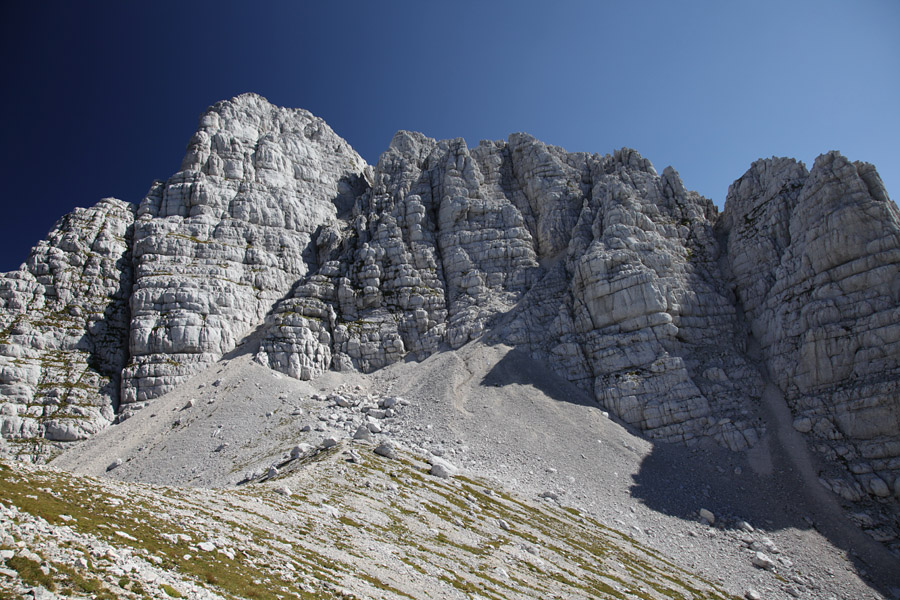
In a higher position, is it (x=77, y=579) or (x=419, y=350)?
(x=419, y=350)

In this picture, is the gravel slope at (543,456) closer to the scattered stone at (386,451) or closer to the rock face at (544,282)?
the rock face at (544,282)

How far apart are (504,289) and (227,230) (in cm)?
5650

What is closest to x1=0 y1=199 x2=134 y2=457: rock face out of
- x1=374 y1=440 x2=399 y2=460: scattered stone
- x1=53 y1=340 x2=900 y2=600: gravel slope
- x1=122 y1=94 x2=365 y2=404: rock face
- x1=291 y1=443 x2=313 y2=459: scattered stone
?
x1=122 y1=94 x2=365 y2=404: rock face

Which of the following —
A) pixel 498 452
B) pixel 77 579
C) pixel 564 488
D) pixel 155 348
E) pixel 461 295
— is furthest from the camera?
pixel 461 295

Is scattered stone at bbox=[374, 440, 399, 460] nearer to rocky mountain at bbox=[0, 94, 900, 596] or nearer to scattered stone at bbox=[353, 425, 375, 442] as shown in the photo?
scattered stone at bbox=[353, 425, 375, 442]

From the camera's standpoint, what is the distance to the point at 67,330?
7775 centimetres

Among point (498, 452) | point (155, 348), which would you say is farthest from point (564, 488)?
point (155, 348)

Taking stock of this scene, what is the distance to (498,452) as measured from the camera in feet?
187

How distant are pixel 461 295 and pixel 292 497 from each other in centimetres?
6377

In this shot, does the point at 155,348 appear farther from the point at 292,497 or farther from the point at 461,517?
the point at 461,517

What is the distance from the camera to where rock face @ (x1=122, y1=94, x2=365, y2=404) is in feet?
256

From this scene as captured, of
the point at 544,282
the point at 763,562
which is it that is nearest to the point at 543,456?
the point at 763,562

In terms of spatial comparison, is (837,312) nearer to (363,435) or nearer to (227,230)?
(363,435)

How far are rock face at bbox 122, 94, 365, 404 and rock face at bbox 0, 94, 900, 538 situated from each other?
460mm
